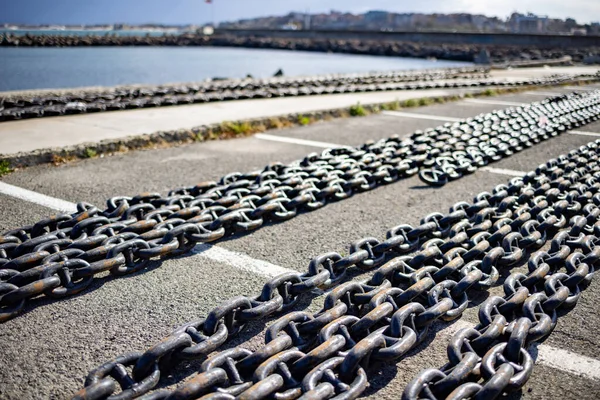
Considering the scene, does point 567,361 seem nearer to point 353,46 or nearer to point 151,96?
point 151,96

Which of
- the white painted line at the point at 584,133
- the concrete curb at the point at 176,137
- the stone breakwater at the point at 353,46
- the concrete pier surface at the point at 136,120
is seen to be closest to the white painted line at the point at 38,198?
the concrete curb at the point at 176,137

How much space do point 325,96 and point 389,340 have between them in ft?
37.2

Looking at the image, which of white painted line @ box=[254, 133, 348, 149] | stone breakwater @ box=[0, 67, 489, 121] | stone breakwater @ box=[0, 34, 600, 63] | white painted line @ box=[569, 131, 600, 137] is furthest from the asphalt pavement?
stone breakwater @ box=[0, 34, 600, 63]

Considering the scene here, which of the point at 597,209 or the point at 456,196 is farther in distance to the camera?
the point at 456,196

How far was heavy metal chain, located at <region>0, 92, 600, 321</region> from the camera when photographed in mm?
3230

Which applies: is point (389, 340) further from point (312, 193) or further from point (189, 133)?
point (189, 133)

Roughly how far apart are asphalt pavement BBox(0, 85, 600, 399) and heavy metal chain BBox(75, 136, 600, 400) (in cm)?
16

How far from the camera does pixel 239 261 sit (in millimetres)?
3928

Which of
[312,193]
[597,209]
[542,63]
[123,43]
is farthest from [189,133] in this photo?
[123,43]

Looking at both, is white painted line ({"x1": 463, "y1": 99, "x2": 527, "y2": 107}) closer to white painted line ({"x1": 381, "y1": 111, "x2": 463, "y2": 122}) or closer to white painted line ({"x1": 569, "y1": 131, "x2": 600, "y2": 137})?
white painted line ({"x1": 381, "y1": 111, "x2": 463, "y2": 122})

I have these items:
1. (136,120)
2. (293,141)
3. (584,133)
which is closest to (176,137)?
(136,120)

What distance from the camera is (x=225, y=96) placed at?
1198 cm

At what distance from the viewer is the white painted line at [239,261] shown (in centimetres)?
379

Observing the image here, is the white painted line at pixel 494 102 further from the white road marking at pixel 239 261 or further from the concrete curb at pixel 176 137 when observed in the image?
the white road marking at pixel 239 261
